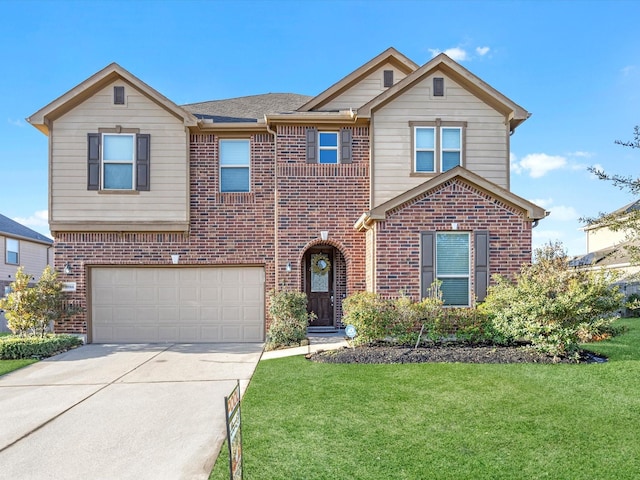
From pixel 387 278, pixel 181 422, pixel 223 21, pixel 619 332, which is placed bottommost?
pixel 181 422

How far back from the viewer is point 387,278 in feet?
33.9

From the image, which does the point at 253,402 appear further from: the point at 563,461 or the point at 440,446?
the point at 563,461

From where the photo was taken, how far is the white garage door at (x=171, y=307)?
1236cm

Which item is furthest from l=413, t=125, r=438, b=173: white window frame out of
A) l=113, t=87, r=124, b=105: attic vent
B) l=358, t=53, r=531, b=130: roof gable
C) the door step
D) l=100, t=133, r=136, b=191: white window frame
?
l=113, t=87, r=124, b=105: attic vent

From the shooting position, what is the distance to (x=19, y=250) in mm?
23875

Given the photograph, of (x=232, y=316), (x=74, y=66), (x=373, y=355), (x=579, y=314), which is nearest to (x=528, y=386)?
(x=579, y=314)

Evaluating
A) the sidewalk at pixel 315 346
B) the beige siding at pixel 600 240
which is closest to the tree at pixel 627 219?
the sidewalk at pixel 315 346

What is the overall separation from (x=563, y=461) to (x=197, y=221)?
1036 centimetres

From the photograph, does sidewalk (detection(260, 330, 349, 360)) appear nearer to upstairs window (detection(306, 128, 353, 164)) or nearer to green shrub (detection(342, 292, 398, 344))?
green shrub (detection(342, 292, 398, 344))

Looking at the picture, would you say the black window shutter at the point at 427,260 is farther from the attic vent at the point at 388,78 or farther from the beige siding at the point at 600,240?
the beige siding at the point at 600,240

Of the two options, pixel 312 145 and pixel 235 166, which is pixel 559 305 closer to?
pixel 312 145

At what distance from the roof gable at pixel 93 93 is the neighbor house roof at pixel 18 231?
13.6 m

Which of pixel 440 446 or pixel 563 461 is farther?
pixel 440 446

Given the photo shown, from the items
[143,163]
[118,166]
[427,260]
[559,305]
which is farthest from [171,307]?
[559,305]
